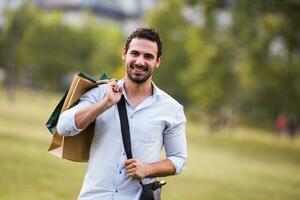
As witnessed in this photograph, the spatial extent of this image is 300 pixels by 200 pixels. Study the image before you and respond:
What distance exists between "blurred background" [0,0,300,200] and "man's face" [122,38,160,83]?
23.2 feet

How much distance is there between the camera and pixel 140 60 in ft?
14.1

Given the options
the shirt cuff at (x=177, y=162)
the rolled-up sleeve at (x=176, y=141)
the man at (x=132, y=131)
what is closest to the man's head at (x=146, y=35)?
the man at (x=132, y=131)

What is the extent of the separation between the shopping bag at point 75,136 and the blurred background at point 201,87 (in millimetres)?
6682

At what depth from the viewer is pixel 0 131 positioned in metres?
25.4

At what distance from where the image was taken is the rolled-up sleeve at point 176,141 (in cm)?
446

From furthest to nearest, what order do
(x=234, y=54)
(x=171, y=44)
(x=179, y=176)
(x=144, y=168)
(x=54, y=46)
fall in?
(x=54, y=46) → (x=171, y=44) → (x=234, y=54) → (x=179, y=176) → (x=144, y=168)

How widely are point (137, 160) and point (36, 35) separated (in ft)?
214

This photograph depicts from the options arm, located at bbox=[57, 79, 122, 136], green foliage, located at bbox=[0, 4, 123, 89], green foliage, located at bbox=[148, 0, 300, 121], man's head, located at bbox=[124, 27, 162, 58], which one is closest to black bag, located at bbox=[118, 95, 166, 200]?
arm, located at bbox=[57, 79, 122, 136]

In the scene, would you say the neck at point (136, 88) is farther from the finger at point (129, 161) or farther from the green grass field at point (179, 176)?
the green grass field at point (179, 176)

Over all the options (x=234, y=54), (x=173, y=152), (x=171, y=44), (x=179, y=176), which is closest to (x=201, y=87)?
(x=234, y=54)

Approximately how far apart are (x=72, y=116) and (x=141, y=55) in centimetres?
53

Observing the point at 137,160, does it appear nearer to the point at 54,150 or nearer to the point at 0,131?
the point at 54,150

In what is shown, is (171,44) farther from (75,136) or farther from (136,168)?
(136,168)

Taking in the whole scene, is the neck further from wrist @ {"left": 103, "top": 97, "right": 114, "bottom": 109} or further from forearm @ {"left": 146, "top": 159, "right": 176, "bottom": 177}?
forearm @ {"left": 146, "top": 159, "right": 176, "bottom": 177}
